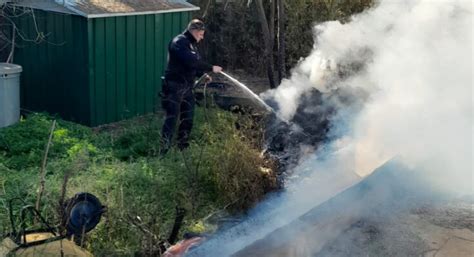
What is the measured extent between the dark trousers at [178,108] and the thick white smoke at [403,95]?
1.28 metres

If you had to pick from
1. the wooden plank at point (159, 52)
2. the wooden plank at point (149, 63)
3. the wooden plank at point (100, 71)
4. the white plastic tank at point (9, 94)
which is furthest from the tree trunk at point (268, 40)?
the white plastic tank at point (9, 94)

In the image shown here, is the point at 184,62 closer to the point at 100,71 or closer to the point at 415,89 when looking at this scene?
the point at 100,71

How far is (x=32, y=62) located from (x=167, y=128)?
3.05 metres

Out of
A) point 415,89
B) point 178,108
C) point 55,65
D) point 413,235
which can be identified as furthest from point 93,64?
point 413,235

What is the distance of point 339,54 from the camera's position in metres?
9.91

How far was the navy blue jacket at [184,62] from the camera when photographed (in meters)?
7.23

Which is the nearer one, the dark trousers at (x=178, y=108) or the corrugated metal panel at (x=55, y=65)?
the dark trousers at (x=178, y=108)

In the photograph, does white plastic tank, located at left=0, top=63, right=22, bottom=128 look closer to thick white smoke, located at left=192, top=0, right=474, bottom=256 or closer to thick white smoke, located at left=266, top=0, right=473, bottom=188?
thick white smoke, located at left=192, top=0, right=474, bottom=256

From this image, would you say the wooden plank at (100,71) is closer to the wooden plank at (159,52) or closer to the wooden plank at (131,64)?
the wooden plank at (131,64)

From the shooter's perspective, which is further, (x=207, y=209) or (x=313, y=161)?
(x=313, y=161)

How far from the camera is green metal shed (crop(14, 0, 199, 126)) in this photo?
27.8 ft

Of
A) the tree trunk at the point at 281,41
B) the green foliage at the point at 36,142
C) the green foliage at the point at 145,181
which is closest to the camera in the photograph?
the green foliage at the point at 145,181

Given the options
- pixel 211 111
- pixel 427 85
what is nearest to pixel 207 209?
pixel 211 111

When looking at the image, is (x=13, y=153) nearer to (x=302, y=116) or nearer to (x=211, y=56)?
(x=302, y=116)
